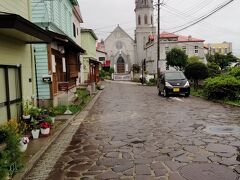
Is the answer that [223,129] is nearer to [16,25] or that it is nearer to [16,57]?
[16,25]

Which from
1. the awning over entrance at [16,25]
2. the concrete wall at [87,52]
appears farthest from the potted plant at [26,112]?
the concrete wall at [87,52]

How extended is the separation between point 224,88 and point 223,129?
29.6 feet

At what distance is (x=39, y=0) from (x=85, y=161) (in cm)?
1064

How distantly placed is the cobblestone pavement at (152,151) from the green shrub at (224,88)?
6.33 metres

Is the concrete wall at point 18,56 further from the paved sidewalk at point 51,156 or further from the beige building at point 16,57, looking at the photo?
the paved sidewalk at point 51,156

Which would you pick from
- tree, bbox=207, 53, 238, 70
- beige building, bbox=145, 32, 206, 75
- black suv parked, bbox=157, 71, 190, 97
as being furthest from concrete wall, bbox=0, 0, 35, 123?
tree, bbox=207, 53, 238, 70

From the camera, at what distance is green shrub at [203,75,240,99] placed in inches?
710

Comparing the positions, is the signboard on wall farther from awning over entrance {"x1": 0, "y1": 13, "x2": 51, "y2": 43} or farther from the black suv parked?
awning over entrance {"x1": 0, "y1": 13, "x2": 51, "y2": 43}

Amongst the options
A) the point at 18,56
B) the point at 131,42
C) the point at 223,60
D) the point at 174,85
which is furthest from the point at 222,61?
the point at 18,56

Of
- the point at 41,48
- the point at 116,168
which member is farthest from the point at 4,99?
the point at 41,48

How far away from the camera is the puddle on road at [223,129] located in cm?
944

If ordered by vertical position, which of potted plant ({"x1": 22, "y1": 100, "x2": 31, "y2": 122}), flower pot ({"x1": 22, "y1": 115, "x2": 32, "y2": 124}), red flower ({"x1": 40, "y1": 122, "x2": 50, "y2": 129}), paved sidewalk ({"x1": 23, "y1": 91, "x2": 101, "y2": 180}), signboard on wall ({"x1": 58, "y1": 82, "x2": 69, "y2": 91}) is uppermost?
signboard on wall ({"x1": 58, "y1": 82, "x2": 69, "y2": 91})

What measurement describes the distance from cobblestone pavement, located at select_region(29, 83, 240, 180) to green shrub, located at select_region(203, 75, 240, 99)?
20.8ft

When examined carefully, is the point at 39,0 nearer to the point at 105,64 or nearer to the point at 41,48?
the point at 41,48
